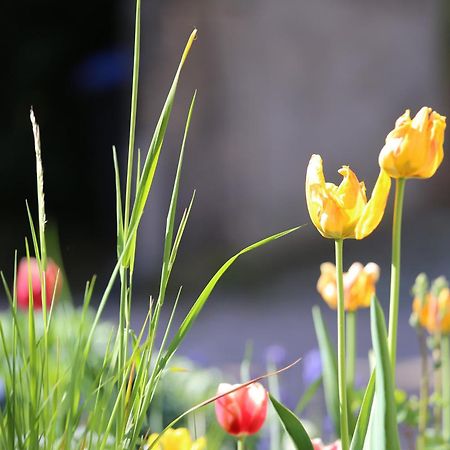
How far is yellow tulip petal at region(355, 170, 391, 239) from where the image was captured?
1003 mm

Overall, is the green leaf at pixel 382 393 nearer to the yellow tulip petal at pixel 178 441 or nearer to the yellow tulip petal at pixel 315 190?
the yellow tulip petal at pixel 315 190

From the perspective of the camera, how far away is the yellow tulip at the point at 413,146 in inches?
39.6

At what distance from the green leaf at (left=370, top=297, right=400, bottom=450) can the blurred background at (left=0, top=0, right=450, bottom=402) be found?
5.09m

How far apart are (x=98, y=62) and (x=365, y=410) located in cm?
640

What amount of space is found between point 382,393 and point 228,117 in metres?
5.85

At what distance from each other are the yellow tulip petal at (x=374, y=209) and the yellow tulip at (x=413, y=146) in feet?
0.04

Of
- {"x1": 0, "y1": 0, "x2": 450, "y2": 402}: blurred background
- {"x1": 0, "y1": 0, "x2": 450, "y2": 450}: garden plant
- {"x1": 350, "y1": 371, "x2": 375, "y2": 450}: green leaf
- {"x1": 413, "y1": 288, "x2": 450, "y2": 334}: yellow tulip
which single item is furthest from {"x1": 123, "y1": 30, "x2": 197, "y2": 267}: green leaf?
{"x1": 0, "y1": 0, "x2": 450, "y2": 402}: blurred background

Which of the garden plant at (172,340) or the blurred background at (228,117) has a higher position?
the blurred background at (228,117)

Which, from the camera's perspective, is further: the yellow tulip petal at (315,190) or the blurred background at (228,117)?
the blurred background at (228,117)

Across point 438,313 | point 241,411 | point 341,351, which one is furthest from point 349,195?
point 438,313

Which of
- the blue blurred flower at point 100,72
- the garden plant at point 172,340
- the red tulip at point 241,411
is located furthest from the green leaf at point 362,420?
the blue blurred flower at point 100,72

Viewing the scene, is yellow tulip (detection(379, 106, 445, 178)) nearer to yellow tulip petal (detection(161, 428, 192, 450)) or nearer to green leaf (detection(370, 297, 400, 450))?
green leaf (detection(370, 297, 400, 450))

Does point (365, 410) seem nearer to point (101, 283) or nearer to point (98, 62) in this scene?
point (101, 283)

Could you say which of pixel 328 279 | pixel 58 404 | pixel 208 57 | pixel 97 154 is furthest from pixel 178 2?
pixel 58 404
